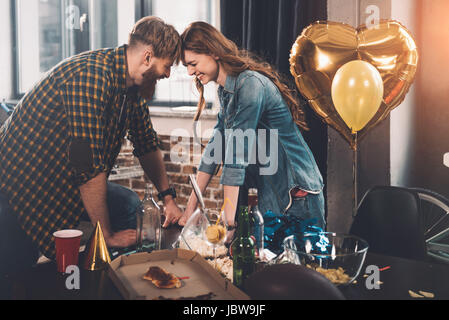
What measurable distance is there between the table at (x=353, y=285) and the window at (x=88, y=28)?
7.53 ft

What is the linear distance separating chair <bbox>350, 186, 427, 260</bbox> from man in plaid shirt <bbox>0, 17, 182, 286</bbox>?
0.72 metres

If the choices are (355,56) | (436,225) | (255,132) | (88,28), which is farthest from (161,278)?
(88,28)

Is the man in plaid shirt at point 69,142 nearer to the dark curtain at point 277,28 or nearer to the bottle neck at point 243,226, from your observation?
the bottle neck at point 243,226

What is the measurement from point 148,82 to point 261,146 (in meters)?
0.61

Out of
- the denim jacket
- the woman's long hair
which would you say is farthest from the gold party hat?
the woman's long hair

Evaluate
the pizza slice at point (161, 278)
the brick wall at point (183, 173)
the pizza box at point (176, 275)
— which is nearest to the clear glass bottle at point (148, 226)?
the pizza box at point (176, 275)

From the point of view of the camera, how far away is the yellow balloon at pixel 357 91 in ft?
5.79

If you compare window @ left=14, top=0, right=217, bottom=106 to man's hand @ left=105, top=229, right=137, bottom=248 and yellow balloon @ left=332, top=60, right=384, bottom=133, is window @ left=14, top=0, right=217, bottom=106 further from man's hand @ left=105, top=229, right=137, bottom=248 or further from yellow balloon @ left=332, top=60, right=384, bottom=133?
man's hand @ left=105, top=229, right=137, bottom=248

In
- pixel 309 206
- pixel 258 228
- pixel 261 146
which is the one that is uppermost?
pixel 261 146

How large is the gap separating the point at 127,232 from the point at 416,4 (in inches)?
83.4

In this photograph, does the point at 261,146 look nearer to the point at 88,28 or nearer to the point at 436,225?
the point at 436,225

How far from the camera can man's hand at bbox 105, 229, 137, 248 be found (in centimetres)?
137

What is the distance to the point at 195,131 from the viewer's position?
3.26 m

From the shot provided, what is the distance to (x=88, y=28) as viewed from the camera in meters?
4.09
